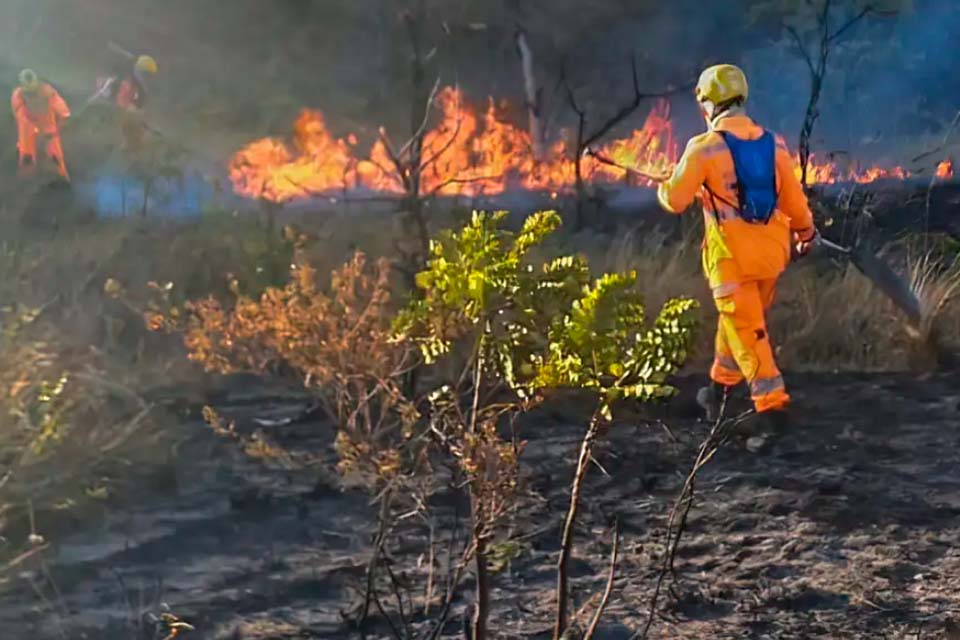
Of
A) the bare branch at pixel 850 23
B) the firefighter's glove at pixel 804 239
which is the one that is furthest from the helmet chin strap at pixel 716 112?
the bare branch at pixel 850 23

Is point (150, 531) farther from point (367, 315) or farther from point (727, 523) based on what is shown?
point (727, 523)

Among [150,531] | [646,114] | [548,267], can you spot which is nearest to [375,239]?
[646,114]

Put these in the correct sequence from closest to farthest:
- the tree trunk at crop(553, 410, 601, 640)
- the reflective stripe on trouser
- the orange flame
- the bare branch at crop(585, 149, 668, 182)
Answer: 1. the tree trunk at crop(553, 410, 601, 640)
2. the reflective stripe on trouser
3. the bare branch at crop(585, 149, 668, 182)
4. the orange flame

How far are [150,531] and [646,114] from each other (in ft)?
8.53

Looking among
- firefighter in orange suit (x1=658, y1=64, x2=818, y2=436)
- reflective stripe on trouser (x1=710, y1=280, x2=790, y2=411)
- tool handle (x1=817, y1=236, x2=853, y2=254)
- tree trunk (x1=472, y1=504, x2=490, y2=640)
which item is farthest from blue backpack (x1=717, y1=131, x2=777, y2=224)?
tree trunk (x1=472, y1=504, x2=490, y2=640)

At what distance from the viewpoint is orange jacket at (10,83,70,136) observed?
5242 mm

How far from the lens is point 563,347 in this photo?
2.23m

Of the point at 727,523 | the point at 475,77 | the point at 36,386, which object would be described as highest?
the point at 475,77

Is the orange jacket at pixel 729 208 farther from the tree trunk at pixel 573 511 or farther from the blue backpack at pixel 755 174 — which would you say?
the tree trunk at pixel 573 511

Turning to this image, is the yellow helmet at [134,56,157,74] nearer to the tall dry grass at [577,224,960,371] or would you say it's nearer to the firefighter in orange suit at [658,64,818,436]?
the tall dry grass at [577,224,960,371]

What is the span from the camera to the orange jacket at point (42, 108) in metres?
5.24

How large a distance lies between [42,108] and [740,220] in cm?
305

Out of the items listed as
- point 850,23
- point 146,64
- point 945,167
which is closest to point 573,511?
point 945,167

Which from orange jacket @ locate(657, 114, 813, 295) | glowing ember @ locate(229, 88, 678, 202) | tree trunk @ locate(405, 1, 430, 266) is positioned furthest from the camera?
glowing ember @ locate(229, 88, 678, 202)
